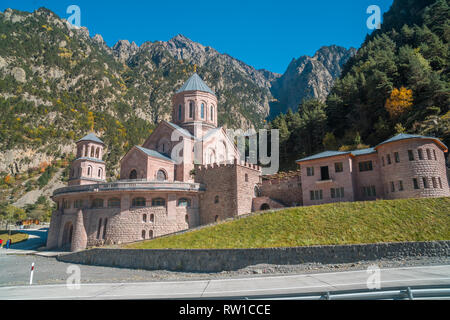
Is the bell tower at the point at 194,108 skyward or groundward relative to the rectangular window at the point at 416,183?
skyward

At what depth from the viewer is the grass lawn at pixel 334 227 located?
2028cm

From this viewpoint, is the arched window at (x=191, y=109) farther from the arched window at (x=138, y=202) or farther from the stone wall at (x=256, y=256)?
the stone wall at (x=256, y=256)

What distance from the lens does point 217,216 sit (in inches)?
1364

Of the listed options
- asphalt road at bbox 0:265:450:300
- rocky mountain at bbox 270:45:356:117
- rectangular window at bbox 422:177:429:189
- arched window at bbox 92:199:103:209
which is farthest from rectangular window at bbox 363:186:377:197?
rocky mountain at bbox 270:45:356:117

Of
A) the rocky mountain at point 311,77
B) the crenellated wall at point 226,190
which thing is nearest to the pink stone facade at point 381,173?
the crenellated wall at point 226,190

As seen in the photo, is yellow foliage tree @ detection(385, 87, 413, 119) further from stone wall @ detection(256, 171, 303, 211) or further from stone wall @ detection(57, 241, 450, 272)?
stone wall @ detection(57, 241, 450, 272)

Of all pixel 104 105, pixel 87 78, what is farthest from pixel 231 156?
pixel 87 78

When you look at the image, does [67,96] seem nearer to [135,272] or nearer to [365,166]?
[135,272]

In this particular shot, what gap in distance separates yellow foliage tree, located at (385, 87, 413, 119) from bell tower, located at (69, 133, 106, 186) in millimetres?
45549

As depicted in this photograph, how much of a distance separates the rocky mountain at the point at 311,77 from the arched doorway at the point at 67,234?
5502 inches

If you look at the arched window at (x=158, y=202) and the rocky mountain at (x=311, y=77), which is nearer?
the arched window at (x=158, y=202)

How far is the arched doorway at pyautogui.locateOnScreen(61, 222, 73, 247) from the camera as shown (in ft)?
123

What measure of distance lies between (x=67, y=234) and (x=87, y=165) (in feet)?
33.7

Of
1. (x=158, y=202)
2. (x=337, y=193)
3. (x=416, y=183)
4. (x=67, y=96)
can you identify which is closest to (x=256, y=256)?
(x=337, y=193)
